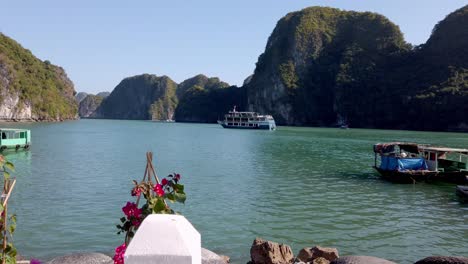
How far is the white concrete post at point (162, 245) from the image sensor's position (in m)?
2.68

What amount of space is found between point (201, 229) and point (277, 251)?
5.64 m

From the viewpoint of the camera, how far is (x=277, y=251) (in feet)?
37.6

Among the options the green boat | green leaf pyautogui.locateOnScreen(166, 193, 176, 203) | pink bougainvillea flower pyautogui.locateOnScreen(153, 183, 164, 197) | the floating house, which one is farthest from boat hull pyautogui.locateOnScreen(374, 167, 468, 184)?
the green boat

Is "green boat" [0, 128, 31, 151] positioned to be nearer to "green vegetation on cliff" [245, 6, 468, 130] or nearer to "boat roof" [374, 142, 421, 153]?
"boat roof" [374, 142, 421, 153]

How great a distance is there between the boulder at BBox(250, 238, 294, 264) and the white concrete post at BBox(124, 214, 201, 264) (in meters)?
8.78

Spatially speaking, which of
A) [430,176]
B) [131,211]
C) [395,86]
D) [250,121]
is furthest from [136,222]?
[395,86]

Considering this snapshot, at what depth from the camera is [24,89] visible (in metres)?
161

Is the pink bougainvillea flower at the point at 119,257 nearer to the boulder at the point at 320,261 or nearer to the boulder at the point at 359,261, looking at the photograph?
the boulder at the point at 359,261

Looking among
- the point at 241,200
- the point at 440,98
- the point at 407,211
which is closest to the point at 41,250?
the point at 241,200

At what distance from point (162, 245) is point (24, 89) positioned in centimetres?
17790

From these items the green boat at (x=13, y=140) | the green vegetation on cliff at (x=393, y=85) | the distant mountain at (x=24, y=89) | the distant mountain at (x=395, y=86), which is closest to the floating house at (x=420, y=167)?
the green boat at (x=13, y=140)

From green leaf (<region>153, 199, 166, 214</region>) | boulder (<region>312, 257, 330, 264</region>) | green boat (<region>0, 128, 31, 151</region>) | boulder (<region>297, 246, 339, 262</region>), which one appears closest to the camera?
green leaf (<region>153, 199, 166, 214</region>)

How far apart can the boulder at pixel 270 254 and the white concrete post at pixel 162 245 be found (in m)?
8.78

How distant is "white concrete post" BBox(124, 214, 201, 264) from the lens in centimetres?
268
